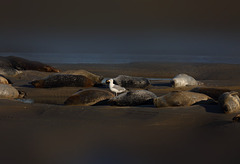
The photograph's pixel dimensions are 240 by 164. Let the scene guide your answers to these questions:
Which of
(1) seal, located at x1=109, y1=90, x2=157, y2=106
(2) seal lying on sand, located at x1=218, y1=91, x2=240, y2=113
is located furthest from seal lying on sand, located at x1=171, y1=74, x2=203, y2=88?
(2) seal lying on sand, located at x1=218, y1=91, x2=240, y2=113

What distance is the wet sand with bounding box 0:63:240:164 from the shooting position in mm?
2211

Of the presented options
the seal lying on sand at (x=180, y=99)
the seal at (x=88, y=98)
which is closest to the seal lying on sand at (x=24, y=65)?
the seal at (x=88, y=98)

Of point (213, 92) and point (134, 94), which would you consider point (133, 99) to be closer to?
point (134, 94)

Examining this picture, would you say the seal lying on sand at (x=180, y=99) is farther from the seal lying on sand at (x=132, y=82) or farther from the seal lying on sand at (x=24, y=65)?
the seal lying on sand at (x=24, y=65)

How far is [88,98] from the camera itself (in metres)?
4.14

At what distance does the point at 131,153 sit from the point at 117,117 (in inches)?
38.1

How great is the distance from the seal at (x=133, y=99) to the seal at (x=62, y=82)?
144cm

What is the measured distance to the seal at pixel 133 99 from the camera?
3.98 meters

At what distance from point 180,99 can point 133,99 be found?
1.88 feet

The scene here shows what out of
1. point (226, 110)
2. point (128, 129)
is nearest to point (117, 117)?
point (128, 129)

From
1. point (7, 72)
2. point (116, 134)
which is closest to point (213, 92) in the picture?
point (116, 134)

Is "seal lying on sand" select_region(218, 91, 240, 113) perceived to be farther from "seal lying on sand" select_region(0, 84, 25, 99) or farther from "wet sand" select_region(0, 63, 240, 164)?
"seal lying on sand" select_region(0, 84, 25, 99)

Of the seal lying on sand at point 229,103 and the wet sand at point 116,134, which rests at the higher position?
the seal lying on sand at point 229,103

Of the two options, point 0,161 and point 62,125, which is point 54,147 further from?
point 62,125
